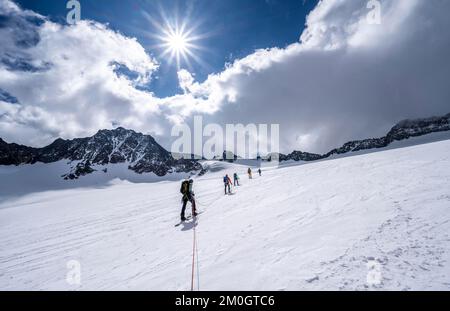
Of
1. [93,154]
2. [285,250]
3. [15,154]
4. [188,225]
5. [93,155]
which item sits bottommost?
[188,225]

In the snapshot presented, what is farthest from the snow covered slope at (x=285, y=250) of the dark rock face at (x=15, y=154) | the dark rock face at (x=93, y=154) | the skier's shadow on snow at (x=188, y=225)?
the dark rock face at (x=15, y=154)

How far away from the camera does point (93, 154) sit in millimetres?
173500

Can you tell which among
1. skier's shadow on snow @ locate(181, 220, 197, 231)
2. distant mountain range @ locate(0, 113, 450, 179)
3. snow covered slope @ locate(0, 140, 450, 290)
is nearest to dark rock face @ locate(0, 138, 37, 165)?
distant mountain range @ locate(0, 113, 450, 179)

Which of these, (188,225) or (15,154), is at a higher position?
(15,154)

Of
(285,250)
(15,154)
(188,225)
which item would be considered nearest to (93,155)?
(15,154)

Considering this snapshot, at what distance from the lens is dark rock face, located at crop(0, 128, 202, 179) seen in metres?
155

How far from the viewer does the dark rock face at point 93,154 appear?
155 metres

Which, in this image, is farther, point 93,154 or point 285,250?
point 93,154

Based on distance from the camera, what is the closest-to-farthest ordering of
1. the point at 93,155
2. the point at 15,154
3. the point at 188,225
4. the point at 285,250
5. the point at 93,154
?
the point at 285,250
the point at 188,225
the point at 15,154
the point at 93,155
the point at 93,154

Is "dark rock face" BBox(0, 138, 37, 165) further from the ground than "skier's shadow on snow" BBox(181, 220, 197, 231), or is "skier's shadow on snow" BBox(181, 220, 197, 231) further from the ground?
"dark rock face" BBox(0, 138, 37, 165)

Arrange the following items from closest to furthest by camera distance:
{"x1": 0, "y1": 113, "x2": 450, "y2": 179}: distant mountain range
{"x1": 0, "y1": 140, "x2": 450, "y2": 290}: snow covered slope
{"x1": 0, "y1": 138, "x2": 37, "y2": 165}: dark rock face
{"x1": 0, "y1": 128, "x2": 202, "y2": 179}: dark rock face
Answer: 1. {"x1": 0, "y1": 140, "x2": 450, "y2": 290}: snow covered slope
2. {"x1": 0, "y1": 138, "x2": 37, "y2": 165}: dark rock face
3. {"x1": 0, "y1": 113, "x2": 450, "y2": 179}: distant mountain range
4. {"x1": 0, "y1": 128, "x2": 202, "y2": 179}: dark rock face

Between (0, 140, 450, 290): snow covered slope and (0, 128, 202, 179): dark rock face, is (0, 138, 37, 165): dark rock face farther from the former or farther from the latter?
(0, 140, 450, 290): snow covered slope

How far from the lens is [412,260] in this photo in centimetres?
368

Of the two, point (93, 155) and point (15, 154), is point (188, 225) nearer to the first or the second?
point (93, 155)
